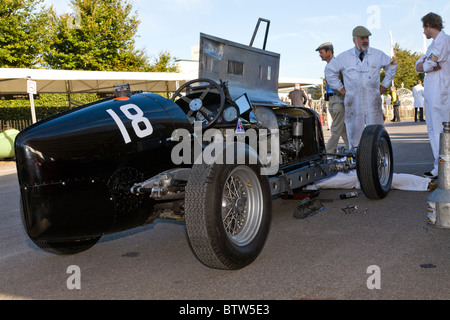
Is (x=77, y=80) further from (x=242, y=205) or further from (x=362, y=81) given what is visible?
(x=242, y=205)

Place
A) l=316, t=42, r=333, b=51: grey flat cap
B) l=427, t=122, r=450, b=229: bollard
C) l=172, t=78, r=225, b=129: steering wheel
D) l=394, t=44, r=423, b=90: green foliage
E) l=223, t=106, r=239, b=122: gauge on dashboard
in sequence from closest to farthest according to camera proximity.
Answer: l=427, t=122, r=450, b=229: bollard
l=172, t=78, r=225, b=129: steering wheel
l=223, t=106, r=239, b=122: gauge on dashboard
l=316, t=42, r=333, b=51: grey flat cap
l=394, t=44, r=423, b=90: green foliage

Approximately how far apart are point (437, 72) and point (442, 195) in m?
2.79

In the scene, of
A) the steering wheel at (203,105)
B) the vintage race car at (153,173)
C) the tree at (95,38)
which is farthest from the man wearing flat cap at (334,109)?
the tree at (95,38)

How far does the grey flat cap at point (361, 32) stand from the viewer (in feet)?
20.9

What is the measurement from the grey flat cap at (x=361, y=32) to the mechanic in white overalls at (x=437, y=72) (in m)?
0.74

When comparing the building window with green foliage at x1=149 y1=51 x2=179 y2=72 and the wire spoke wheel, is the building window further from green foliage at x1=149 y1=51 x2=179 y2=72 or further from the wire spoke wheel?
green foliage at x1=149 y1=51 x2=179 y2=72

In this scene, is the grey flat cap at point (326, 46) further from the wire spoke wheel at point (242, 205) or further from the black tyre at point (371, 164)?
the wire spoke wheel at point (242, 205)

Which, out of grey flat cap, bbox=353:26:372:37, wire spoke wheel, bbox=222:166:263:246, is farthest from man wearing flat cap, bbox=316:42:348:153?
wire spoke wheel, bbox=222:166:263:246

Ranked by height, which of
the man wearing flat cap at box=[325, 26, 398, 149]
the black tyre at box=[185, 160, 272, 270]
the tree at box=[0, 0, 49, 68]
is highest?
the tree at box=[0, 0, 49, 68]

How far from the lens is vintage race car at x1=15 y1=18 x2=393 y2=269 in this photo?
288cm

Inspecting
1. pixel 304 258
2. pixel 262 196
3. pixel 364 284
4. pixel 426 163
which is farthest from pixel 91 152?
pixel 426 163

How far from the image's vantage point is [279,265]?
3.25 meters

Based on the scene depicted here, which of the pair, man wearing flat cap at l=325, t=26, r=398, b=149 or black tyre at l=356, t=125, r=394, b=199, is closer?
black tyre at l=356, t=125, r=394, b=199
